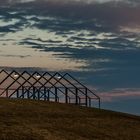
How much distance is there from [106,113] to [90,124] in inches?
332

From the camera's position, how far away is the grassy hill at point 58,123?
2629 centimetres

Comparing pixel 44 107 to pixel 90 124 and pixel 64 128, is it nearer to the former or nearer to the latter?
pixel 90 124

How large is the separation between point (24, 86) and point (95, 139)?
29628 millimetres

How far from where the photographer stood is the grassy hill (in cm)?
2629

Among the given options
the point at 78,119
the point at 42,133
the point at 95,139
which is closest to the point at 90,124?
the point at 78,119

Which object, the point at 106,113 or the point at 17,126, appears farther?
the point at 106,113

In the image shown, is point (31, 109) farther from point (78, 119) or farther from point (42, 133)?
point (42, 133)

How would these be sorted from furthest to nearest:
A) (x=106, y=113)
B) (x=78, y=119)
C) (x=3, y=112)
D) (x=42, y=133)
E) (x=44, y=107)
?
(x=106, y=113) → (x=44, y=107) → (x=78, y=119) → (x=3, y=112) → (x=42, y=133)

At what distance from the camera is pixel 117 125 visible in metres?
34.3

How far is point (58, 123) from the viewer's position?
30609 mm

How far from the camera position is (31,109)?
3538 centimetres

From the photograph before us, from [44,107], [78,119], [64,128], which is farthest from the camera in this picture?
[44,107]

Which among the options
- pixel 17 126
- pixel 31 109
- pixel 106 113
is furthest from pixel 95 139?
pixel 106 113

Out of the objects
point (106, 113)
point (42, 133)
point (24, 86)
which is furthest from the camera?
point (24, 86)
